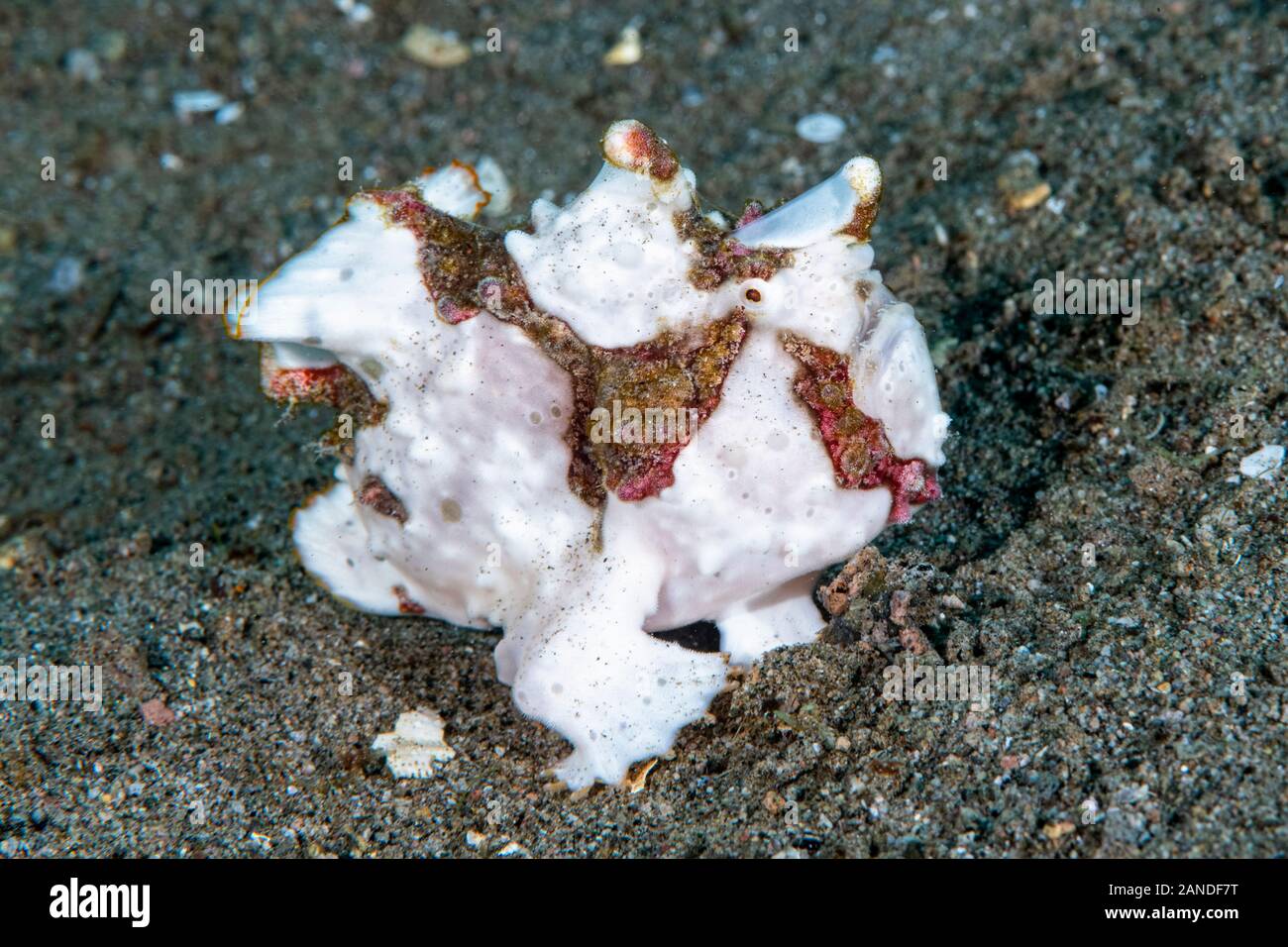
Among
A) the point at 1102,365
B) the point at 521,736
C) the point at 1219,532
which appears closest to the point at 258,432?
the point at 521,736

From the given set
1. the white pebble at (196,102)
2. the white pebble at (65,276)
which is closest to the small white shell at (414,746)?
the white pebble at (65,276)

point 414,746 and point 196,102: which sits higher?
point 196,102

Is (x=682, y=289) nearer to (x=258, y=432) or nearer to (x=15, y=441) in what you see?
(x=258, y=432)

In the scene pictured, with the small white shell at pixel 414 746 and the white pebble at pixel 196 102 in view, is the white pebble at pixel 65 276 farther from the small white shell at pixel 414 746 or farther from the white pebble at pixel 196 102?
the small white shell at pixel 414 746

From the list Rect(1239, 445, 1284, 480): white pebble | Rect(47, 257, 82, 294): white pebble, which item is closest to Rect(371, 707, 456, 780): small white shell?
Rect(1239, 445, 1284, 480): white pebble

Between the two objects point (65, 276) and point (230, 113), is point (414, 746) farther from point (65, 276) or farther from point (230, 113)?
point (230, 113)

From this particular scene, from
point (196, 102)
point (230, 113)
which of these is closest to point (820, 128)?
point (230, 113)
